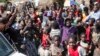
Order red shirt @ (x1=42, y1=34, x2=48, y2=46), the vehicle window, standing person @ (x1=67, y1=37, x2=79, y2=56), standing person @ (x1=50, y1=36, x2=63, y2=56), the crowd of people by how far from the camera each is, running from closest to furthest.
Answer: the vehicle window < standing person @ (x1=67, y1=37, x2=79, y2=56) < standing person @ (x1=50, y1=36, x2=63, y2=56) < the crowd of people < red shirt @ (x1=42, y1=34, x2=48, y2=46)

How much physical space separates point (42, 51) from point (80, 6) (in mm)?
5809

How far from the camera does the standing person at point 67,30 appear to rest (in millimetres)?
14758

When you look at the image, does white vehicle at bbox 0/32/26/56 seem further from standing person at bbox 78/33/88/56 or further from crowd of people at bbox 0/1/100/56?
standing person at bbox 78/33/88/56

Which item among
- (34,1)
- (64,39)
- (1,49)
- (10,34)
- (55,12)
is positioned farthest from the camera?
(34,1)

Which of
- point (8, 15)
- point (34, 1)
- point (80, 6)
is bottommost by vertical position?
point (34, 1)

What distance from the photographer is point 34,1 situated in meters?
28.0

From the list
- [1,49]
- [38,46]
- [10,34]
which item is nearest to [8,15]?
[10,34]

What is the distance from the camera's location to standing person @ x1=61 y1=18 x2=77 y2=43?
1476cm

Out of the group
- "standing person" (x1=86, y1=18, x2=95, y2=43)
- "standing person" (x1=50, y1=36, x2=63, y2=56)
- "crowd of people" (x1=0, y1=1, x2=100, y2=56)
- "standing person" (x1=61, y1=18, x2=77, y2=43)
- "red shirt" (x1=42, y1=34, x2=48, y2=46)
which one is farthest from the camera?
"standing person" (x1=61, y1=18, x2=77, y2=43)

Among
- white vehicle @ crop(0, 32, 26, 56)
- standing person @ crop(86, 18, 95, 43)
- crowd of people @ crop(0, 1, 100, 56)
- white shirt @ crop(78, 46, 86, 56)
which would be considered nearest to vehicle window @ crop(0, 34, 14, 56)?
white vehicle @ crop(0, 32, 26, 56)

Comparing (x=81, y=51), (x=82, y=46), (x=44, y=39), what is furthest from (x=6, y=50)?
(x=44, y=39)

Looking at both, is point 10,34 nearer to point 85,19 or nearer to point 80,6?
point 85,19

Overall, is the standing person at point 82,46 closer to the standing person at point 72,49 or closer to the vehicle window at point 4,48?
the standing person at point 72,49

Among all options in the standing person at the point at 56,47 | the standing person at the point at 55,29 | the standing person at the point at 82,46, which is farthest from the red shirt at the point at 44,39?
the standing person at the point at 56,47
